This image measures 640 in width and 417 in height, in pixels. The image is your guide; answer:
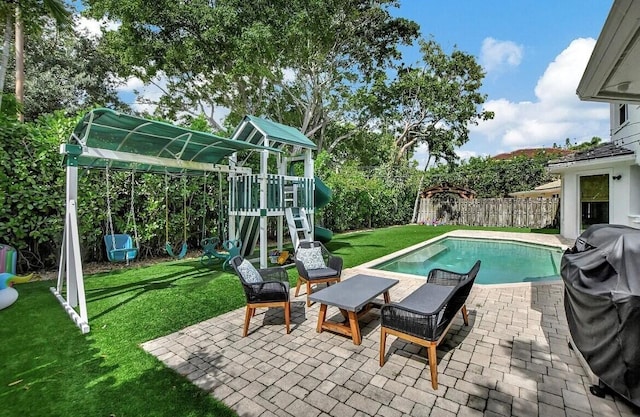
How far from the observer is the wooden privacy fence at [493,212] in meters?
18.5

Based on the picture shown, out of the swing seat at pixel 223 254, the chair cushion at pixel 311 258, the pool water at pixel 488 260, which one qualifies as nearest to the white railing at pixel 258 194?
the swing seat at pixel 223 254

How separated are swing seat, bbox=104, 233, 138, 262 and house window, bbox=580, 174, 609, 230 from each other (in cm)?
1566

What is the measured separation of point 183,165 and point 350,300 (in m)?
4.24

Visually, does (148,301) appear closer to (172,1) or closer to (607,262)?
(607,262)

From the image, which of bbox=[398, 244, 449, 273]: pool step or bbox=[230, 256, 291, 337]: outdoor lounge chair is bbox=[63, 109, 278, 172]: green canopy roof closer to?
bbox=[230, 256, 291, 337]: outdoor lounge chair

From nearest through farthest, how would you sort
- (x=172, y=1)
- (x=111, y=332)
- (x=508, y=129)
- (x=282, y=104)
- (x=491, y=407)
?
(x=491, y=407)
(x=111, y=332)
(x=172, y=1)
(x=282, y=104)
(x=508, y=129)

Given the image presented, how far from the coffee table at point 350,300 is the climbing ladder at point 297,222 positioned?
3664 mm

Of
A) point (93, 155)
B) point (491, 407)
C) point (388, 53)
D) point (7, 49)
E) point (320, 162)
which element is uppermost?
point (388, 53)

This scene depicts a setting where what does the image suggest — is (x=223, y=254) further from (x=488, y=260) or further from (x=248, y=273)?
(x=488, y=260)

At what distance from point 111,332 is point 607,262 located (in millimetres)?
5866

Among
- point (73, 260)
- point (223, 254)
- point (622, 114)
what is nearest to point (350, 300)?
point (73, 260)

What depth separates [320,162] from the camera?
1495 centimetres

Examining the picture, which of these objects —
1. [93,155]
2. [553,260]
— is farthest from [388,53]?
[93,155]

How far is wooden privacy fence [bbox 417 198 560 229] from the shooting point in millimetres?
18531
